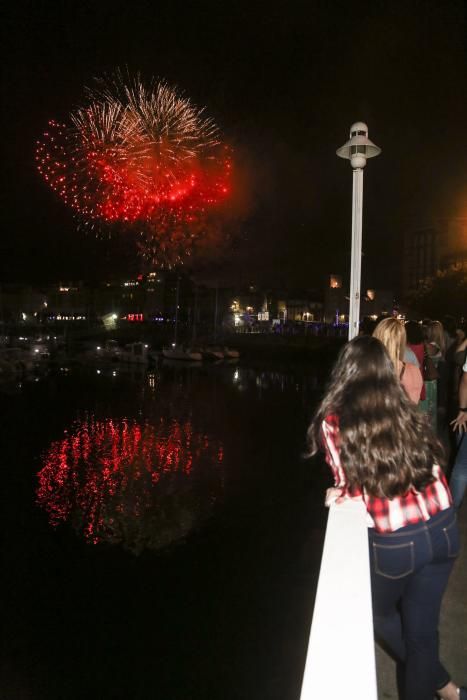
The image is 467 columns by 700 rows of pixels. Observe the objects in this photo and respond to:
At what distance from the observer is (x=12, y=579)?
6.20 m

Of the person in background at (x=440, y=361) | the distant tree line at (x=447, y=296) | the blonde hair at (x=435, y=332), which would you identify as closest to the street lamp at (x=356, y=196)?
the person in background at (x=440, y=361)

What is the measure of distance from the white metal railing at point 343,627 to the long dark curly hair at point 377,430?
0.24m

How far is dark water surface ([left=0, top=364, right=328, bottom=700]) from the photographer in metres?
4.46

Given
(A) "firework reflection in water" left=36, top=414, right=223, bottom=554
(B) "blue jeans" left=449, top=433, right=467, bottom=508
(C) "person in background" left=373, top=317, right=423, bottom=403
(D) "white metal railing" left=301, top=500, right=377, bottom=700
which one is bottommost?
(A) "firework reflection in water" left=36, top=414, right=223, bottom=554

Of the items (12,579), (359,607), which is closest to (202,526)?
(12,579)

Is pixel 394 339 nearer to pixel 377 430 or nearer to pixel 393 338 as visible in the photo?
pixel 393 338

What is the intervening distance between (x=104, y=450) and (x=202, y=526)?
218 inches

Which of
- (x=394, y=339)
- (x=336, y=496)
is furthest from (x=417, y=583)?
(x=394, y=339)

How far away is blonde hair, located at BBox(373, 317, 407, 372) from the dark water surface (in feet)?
8.40

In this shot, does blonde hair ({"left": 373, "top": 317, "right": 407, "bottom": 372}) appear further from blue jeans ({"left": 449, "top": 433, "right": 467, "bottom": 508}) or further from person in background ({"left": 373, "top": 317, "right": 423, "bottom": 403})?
Result: blue jeans ({"left": 449, "top": 433, "right": 467, "bottom": 508})

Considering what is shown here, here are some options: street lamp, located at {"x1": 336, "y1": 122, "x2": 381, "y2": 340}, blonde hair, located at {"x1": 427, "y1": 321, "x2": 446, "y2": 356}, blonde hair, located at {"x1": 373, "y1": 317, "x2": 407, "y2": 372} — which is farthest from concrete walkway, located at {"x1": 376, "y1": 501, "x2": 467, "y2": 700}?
blonde hair, located at {"x1": 427, "y1": 321, "x2": 446, "y2": 356}

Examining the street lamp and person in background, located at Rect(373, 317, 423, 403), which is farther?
the street lamp

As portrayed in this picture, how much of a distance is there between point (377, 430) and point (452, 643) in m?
1.83

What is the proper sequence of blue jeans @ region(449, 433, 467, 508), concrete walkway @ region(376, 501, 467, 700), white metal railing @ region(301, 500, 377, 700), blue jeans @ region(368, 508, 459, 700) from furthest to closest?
1. blue jeans @ region(449, 433, 467, 508)
2. concrete walkway @ region(376, 501, 467, 700)
3. blue jeans @ region(368, 508, 459, 700)
4. white metal railing @ region(301, 500, 377, 700)
